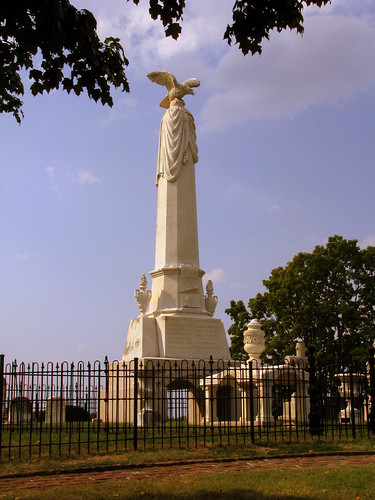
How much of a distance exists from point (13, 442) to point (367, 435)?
8.23 metres

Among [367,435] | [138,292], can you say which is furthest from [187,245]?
[367,435]

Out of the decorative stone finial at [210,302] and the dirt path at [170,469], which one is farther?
the decorative stone finial at [210,302]

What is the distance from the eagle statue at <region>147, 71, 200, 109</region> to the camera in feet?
81.3

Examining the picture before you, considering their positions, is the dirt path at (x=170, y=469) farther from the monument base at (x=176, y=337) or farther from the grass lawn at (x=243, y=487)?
the monument base at (x=176, y=337)

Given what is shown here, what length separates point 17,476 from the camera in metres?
9.99

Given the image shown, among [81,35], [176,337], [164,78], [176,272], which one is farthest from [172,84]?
[81,35]

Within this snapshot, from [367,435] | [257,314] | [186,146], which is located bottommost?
[367,435]

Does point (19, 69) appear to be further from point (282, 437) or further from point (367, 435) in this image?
point (367, 435)

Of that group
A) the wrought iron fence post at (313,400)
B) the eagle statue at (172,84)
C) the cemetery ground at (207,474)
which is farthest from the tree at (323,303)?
the cemetery ground at (207,474)

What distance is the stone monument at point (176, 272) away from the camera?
21453 mm

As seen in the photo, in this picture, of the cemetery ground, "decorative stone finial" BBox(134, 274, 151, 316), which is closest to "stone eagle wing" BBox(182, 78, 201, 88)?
"decorative stone finial" BBox(134, 274, 151, 316)

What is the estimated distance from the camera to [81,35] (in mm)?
8219

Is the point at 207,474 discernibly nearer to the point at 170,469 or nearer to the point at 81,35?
the point at 170,469

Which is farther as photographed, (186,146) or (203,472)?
(186,146)
